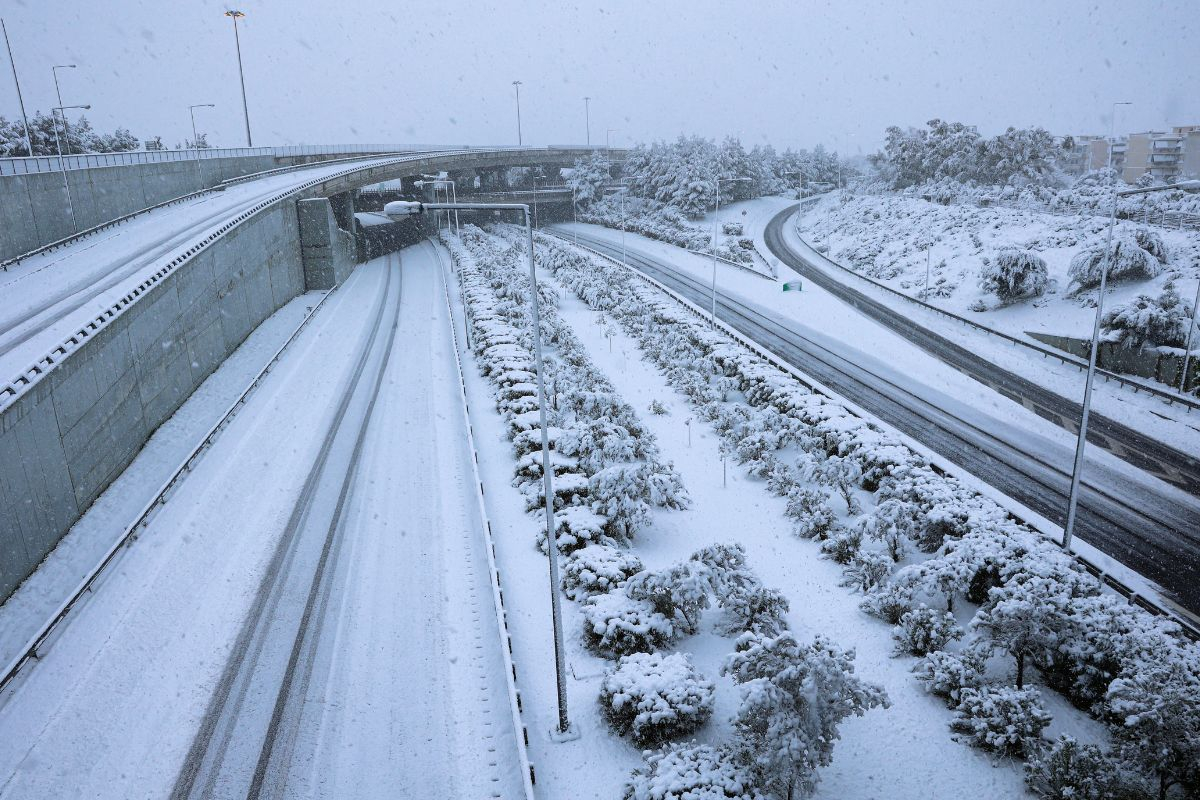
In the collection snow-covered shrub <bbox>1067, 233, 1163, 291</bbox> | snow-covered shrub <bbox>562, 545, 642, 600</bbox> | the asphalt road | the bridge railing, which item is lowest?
the asphalt road

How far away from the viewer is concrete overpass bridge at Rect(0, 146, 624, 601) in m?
17.9

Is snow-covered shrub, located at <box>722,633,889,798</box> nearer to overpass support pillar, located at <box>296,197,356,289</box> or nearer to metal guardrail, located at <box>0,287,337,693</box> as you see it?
metal guardrail, located at <box>0,287,337,693</box>

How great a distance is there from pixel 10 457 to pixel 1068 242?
54.6 metres

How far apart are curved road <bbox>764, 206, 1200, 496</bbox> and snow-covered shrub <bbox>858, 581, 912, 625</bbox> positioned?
42.1 ft

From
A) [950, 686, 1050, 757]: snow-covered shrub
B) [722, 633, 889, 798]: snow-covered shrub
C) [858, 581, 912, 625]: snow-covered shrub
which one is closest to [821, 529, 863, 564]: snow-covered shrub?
[858, 581, 912, 625]: snow-covered shrub

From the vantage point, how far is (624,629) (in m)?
15.0

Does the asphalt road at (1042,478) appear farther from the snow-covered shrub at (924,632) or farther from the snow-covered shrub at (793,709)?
the snow-covered shrub at (793,709)

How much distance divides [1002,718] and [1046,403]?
22.1 meters

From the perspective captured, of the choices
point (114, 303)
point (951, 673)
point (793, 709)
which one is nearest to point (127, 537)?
point (114, 303)

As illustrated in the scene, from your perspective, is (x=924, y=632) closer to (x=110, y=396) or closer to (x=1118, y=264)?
(x=110, y=396)

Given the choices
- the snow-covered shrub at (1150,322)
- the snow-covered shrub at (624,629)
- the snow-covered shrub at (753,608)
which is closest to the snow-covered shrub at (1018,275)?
the snow-covered shrub at (1150,322)

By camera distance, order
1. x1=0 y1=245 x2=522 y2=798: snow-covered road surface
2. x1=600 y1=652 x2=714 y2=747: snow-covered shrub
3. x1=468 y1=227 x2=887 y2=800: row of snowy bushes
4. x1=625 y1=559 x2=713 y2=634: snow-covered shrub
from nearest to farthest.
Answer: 1. x1=468 y1=227 x2=887 y2=800: row of snowy bushes
2. x1=0 y1=245 x2=522 y2=798: snow-covered road surface
3. x1=600 y1=652 x2=714 y2=747: snow-covered shrub
4. x1=625 y1=559 x2=713 y2=634: snow-covered shrub

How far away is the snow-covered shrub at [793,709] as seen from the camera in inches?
408

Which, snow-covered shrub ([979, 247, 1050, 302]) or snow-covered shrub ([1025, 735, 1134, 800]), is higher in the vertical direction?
snow-covered shrub ([979, 247, 1050, 302])
